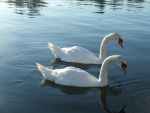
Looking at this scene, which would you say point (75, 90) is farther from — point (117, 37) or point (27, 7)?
point (27, 7)

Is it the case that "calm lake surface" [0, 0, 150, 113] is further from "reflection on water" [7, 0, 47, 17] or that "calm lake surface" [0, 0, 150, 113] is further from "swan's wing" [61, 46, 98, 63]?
"reflection on water" [7, 0, 47, 17]

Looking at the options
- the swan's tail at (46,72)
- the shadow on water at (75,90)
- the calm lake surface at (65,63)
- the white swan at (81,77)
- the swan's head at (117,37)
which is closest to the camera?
the calm lake surface at (65,63)

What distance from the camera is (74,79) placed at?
11.9 meters

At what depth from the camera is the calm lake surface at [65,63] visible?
10.4 meters

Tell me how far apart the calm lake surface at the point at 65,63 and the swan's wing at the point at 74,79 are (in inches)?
8.9

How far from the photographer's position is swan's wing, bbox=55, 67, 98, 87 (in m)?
11.9

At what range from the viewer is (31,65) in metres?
13.9

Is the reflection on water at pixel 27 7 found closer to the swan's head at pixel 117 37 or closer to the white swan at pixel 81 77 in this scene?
the swan's head at pixel 117 37

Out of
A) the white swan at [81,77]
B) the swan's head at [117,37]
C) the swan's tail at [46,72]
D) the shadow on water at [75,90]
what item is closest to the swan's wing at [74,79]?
the white swan at [81,77]

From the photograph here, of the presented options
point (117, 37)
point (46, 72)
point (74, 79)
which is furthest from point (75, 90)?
point (117, 37)

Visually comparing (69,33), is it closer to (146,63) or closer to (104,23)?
(104,23)

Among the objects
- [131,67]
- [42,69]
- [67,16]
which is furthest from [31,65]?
[67,16]

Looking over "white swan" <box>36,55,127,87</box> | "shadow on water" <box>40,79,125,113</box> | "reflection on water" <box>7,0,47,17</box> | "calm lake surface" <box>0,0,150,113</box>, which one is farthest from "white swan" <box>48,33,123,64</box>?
"reflection on water" <box>7,0,47,17</box>

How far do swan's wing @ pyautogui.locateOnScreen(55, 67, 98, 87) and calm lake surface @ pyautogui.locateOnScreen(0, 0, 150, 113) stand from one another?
23 centimetres
